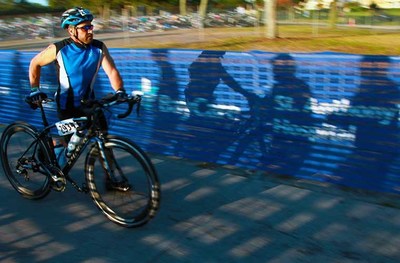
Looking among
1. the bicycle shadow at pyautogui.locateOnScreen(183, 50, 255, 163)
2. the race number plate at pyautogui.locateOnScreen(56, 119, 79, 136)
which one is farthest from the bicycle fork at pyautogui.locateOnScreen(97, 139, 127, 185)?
the bicycle shadow at pyautogui.locateOnScreen(183, 50, 255, 163)

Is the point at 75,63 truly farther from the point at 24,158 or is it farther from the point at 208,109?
the point at 208,109

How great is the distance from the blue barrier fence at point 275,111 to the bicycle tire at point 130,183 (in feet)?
5.24

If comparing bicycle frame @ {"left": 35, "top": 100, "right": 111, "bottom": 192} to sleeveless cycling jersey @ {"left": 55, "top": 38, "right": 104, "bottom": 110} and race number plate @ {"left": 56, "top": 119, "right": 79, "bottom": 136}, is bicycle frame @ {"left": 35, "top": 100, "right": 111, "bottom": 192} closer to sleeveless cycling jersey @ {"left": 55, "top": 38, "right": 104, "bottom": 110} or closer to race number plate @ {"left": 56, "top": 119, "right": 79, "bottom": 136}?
race number plate @ {"left": 56, "top": 119, "right": 79, "bottom": 136}

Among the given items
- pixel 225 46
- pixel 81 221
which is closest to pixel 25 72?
pixel 81 221

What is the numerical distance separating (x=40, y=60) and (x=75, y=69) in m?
0.35

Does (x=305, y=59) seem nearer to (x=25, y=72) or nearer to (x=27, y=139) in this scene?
(x=27, y=139)

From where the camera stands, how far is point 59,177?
392cm

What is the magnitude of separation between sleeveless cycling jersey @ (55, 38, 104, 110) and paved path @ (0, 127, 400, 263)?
39.8 inches

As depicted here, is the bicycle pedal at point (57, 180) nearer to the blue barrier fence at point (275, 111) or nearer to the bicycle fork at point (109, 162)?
the bicycle fork at point (109, 162)

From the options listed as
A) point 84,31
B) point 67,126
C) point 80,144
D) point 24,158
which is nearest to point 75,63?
point 84,31

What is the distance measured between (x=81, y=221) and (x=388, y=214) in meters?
2.62

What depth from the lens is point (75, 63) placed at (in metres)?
3.70

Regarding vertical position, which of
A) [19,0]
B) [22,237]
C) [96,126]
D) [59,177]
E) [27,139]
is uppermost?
[19,0]

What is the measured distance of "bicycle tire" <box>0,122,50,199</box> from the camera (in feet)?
13.5
